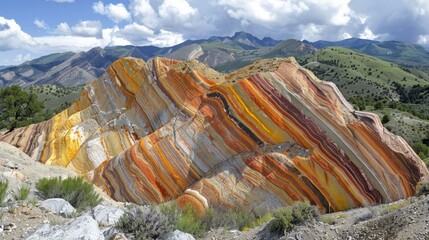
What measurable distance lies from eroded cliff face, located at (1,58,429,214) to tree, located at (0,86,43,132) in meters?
20.4

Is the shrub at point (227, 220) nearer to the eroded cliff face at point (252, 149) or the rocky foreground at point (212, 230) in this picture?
the rocky foreground at point (212, 230)

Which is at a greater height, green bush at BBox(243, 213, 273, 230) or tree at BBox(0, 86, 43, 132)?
green bush at BBox(243, 213, 273, 230)

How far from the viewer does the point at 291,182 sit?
15820mm

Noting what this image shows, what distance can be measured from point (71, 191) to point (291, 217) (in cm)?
726

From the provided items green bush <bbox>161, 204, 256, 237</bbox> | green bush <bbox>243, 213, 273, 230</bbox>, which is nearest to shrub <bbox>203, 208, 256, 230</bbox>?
green bush <bbox>161, 204, 256, 237</bbox>

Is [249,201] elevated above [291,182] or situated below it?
below

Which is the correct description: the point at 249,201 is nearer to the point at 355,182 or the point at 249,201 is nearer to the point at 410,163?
the point at 355,182

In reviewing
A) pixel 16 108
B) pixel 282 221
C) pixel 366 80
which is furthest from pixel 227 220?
pixel 366 80

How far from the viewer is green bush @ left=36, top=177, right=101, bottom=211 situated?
12.8 metres

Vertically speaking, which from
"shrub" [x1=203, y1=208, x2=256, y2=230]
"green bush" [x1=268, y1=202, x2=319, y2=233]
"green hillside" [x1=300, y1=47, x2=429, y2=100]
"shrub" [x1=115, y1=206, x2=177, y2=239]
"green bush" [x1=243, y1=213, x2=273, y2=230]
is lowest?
"shrub" [x1=203, y1=208, x2=256, y2=230]

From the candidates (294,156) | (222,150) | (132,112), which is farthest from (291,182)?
(132,112)

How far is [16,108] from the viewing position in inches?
1700

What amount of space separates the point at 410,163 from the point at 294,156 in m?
4.36

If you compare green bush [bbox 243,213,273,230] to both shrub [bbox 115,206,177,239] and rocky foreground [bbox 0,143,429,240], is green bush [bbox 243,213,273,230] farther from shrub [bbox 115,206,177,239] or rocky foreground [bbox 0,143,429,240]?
shrub [bbox 115,206,177,239]
